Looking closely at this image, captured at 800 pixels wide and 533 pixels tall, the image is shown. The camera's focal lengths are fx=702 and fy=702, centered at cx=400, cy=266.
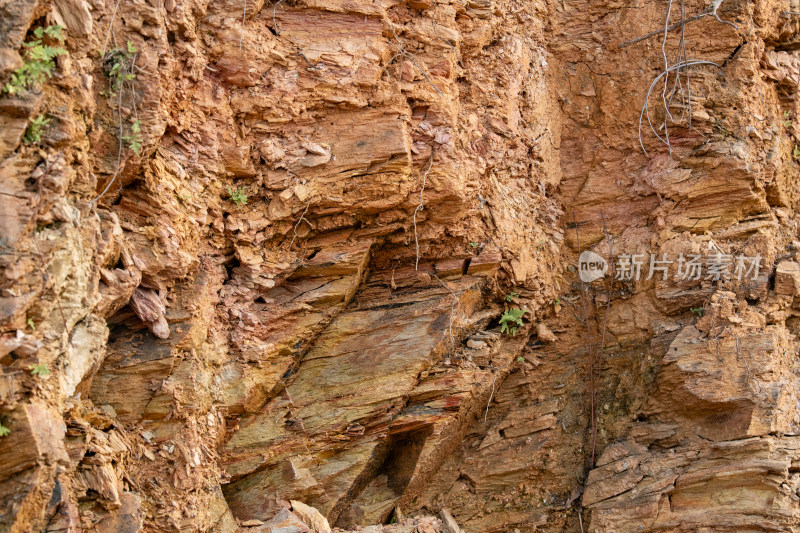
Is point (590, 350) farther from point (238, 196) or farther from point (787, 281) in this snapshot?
point (238, 196)

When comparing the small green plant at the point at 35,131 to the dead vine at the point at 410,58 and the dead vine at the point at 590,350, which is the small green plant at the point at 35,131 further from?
the dead vine at the point at 590,350

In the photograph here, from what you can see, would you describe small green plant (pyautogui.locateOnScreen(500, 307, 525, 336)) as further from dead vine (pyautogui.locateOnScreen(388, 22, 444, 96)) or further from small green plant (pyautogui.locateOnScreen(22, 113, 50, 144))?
small green plant (pyautogui.locateOnScreen(22, 113, 50, 144))

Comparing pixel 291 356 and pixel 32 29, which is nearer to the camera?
pixel 32 29

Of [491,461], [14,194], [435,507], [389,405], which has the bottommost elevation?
[435,507]

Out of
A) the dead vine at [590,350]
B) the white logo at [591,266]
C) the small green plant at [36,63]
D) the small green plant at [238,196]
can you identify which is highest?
the small green plant at [36,63]

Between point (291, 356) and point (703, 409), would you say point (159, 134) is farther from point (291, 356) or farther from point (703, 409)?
point (703, 409)

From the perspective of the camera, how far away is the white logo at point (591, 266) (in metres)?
5.82

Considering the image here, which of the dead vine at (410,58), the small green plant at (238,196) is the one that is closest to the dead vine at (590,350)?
the dead vine at (410,58)

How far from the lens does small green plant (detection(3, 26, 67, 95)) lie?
3.26 meters

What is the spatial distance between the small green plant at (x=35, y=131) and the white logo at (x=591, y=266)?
4156 mm

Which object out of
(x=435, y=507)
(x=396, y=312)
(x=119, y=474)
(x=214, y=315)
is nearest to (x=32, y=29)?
(x=214, y=315)

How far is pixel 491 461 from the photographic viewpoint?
18.2ft

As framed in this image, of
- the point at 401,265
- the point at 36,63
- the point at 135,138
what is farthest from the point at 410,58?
the point at 36,63

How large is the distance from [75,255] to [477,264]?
2.89 metres
